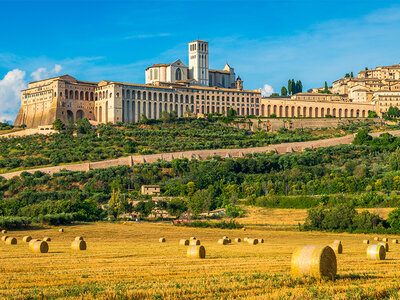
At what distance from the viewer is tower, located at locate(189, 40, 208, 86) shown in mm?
114625

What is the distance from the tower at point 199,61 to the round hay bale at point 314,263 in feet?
336

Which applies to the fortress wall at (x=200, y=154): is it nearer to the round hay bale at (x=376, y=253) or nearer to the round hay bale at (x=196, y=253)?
the round hay bale at (x=196, y=253)

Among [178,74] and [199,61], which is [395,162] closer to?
[178,74]

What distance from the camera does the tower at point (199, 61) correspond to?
115 meters

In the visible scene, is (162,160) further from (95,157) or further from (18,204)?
(18,204)

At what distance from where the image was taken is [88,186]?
62.5 metres

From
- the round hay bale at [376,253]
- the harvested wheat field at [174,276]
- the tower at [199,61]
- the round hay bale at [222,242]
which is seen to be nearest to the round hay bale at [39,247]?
the harvested wheat field at [174,276]

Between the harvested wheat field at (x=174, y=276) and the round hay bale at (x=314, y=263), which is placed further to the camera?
the round hay bale at (x=314, y=263)

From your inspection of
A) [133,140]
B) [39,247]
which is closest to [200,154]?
[133,140]

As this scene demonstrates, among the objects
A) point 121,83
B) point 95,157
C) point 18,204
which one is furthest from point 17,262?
point 121,83

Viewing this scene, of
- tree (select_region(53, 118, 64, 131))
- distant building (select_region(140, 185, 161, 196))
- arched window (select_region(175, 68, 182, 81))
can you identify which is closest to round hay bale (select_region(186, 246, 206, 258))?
distant building (select_region(140, 185, 161, 196))

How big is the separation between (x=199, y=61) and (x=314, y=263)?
344 feet

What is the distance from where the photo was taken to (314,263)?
12.1m

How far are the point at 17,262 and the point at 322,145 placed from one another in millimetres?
72093
